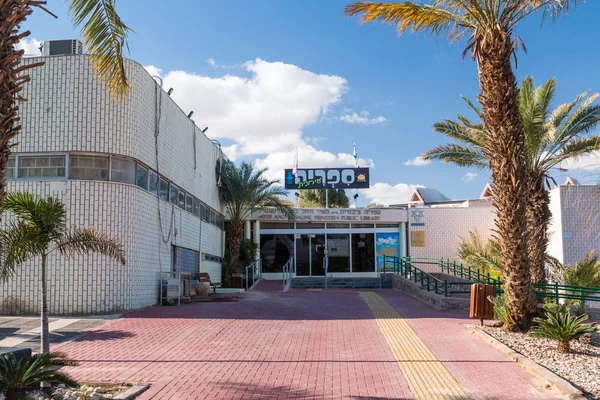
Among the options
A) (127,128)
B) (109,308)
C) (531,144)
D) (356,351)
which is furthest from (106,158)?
(531,144)

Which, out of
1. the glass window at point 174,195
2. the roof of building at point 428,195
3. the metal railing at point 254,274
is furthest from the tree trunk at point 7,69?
the roof of building at point 428,195

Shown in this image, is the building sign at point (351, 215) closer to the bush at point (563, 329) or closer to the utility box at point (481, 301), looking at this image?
the utility box at point (481, 301)

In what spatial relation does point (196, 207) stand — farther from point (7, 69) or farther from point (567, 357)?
point (7, 69)

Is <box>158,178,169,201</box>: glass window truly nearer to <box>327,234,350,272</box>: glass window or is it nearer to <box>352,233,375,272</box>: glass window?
<box>327,234,350,272</box>: glass window

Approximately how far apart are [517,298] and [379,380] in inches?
214

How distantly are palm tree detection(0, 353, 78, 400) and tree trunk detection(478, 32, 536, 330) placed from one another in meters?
9.16

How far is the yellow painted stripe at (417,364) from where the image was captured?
758cm

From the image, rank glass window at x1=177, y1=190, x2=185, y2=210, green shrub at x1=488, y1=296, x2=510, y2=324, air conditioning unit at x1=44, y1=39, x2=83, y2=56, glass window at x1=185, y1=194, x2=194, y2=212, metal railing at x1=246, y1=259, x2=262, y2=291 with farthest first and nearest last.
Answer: metal railing at x1=246, y1=259, x2=262, y2=291 < glass window at x1=185, y1=194, x2=194, y2=212 < glass window at x1=177, y1=190, x2=185, y2=210 < air conditioning unit at x1=44, y1=39, x2=83, y2=56 < green shrub at x1=488, y1=296, x2=510, y2=324

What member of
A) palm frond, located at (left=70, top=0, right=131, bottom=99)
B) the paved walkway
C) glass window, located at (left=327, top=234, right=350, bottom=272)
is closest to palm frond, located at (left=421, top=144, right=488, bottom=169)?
the paved walkway

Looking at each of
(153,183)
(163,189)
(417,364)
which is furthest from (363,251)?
(417,364)

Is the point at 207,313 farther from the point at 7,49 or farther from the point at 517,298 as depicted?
the point at 7,49

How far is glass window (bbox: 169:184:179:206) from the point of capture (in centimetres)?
1904

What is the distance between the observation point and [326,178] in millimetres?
31719

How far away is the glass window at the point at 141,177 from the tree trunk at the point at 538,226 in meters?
11.6
